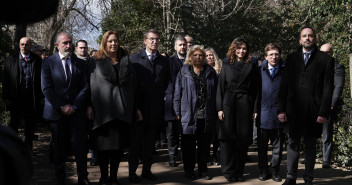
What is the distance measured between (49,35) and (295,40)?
34.1ft

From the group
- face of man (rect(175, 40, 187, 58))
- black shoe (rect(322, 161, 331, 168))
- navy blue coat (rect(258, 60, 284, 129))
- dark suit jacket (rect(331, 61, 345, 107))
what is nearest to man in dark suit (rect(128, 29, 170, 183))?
face of man (rect(175, 40, 187, 58))

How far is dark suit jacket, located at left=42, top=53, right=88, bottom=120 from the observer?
596 cm

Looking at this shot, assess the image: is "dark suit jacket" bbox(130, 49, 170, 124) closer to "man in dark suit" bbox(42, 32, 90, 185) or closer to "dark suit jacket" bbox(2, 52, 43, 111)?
"man in dark suit" bbox(42, 32, 90, 185)

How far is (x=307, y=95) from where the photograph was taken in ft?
20.3

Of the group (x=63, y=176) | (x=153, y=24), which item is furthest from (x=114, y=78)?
(x=153, y=24)

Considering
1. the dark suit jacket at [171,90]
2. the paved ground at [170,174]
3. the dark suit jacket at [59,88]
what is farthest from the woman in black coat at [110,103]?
the dark suit jacket at [171,90]

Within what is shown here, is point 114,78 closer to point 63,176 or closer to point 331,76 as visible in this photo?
point 63,176

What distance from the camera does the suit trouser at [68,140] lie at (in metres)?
6.00

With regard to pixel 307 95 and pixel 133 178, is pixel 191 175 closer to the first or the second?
pixel 133 178

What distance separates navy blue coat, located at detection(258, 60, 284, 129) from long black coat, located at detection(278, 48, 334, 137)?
25.2 inches

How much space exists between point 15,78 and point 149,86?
2.57 m

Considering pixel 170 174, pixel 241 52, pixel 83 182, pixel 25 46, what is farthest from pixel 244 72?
pixel 25 46

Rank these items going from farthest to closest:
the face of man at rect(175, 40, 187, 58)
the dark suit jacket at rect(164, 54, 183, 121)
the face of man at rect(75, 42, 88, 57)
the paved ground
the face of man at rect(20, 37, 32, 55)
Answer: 1. the face of man at rect(175, 40, 187, 58)
2. the face of man at rect(20, 37, 32, 55)
3. the face of man at rect(75, 42, 88, 57)
4. the dark suit jacket at rect(164, 54, 183, 121)
5. the paved ground

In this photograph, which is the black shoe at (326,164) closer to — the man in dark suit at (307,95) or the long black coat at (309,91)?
the man in dark suit at (307,95)
